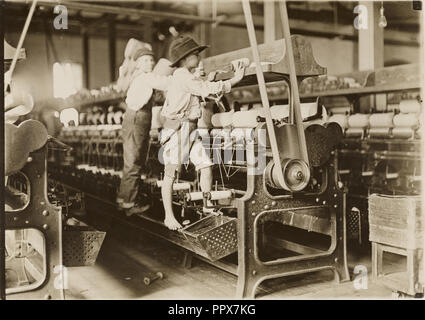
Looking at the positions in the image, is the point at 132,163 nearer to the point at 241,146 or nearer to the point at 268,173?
the point at 241,146

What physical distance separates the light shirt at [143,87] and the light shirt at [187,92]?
0.17 metres

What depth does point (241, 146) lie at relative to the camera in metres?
3.42

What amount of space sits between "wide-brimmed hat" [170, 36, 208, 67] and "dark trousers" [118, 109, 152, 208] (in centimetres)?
62

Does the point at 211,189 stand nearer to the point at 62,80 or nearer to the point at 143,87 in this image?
the point at 143,87

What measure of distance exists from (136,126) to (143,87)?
298 mm

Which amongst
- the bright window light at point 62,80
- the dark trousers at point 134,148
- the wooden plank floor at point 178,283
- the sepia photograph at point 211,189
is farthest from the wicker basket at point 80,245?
the bright window light at point 62,80

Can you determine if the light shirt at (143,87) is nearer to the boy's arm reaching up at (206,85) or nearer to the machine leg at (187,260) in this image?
the boy's arm reaching up at (206,85)

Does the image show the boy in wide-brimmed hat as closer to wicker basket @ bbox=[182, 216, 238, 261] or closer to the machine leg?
wicker basket @ bbox=[182, 216, 238, 261]

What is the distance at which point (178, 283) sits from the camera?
351 centimetres

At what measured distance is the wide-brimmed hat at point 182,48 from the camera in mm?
3170

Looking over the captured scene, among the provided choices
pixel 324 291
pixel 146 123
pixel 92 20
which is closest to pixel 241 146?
pixel 146 123

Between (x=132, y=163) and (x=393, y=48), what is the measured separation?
9217 millimetres

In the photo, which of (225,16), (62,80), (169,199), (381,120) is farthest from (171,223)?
(225,16)

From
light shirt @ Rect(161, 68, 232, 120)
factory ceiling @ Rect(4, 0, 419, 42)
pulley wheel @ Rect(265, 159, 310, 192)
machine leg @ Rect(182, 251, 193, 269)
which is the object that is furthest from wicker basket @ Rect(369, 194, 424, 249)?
factory ceiling @ Rect(4, 0, 419, 42)
